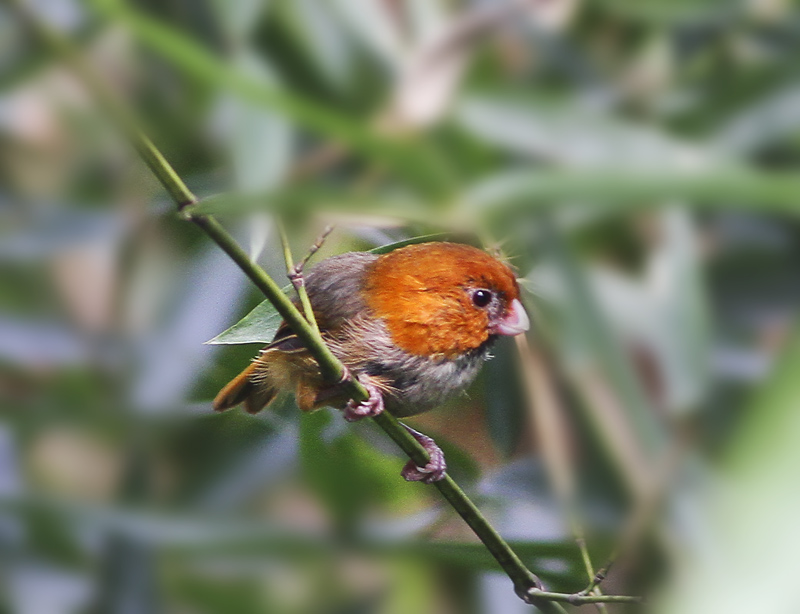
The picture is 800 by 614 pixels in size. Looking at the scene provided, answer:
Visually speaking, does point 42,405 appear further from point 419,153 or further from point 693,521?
point 693,521

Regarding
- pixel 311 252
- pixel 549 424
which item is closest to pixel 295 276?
pixel 311 252

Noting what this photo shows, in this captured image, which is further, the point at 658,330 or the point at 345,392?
the point at 658,330

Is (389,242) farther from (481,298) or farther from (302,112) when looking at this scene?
(302,112)

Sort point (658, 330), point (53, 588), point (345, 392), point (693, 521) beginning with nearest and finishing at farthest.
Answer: point (345, 392) < point (693, 521) < point (658, 330) < point (53, 588)

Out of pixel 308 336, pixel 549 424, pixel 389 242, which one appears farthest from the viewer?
pixel 549 424

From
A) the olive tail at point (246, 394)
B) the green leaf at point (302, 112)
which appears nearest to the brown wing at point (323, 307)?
the olive tail at point (246, 394)

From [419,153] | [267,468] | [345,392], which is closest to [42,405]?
[267,468]

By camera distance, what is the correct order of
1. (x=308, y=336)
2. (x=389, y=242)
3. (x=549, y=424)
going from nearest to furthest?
(x=308, y=336) → (x=389, y=242) → (x=549, y=424)

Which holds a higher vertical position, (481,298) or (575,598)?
(481,298)
